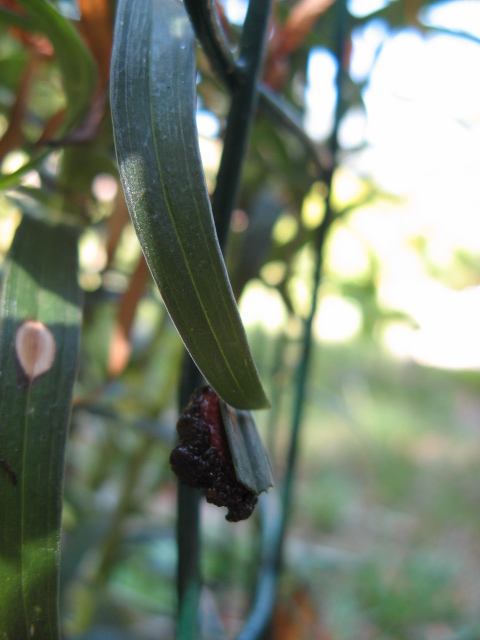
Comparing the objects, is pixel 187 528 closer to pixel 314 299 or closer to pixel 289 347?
pixel 314 299

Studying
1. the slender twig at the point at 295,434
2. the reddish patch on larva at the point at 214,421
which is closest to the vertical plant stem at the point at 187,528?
the reddish patch on larva at the point at 214,421

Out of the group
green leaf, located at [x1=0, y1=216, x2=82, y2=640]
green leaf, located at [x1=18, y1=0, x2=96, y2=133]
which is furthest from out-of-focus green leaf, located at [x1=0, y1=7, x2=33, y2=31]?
green leaf, located at [x1=0, y1=216, x2=82, y2=640]

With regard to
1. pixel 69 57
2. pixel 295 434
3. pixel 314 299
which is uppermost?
pixel 69 57

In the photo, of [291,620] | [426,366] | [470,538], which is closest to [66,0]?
[291,620]

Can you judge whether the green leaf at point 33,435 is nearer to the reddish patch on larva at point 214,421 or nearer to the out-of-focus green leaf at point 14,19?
the reddish patch on larva at point 214,421

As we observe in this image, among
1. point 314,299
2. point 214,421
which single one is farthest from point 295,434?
point 214,421

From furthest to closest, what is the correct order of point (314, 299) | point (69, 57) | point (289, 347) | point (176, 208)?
point (289, 347) → point (314, 299) → point (69, 57) → point (176, 208)

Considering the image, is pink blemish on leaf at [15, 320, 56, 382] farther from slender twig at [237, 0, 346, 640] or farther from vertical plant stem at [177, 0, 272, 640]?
slender twig at [237, 0, 346, 640]
